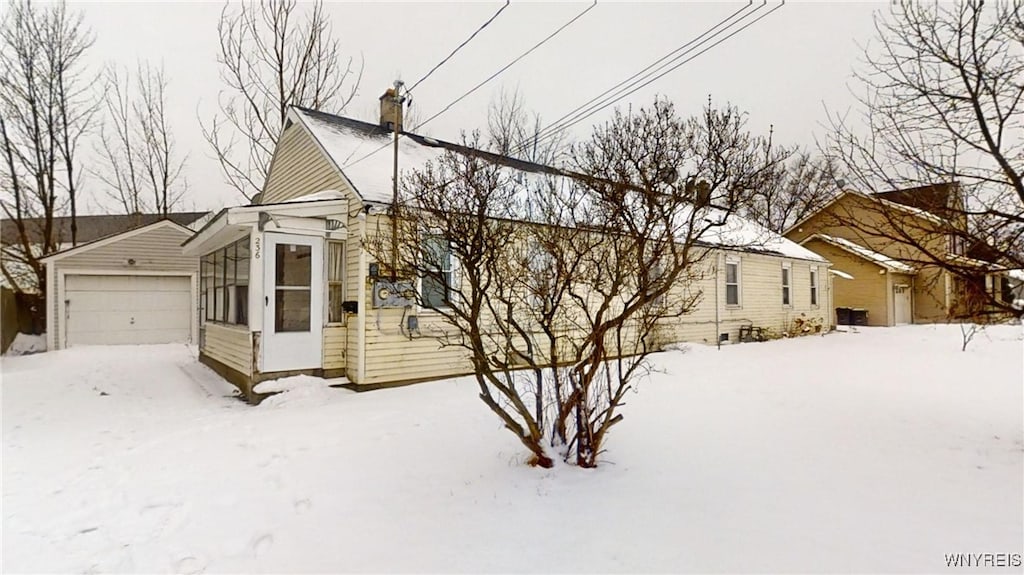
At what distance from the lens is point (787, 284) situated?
16.7m

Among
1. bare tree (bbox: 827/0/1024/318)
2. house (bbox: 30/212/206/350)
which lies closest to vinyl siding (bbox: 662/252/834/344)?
bare tree (bbox: 827/0/1024/318)

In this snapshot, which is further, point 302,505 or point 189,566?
point 302,505

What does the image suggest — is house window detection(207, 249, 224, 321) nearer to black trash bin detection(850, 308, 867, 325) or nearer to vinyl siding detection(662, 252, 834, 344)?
vinyl siding detection(662, 252, 834, 344)

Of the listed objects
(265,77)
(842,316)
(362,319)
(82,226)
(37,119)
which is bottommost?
(842,316)

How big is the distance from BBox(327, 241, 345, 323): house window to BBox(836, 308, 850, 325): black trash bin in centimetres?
2212

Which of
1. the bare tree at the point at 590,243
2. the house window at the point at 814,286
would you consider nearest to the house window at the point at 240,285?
the bare tree at the point at 590,243

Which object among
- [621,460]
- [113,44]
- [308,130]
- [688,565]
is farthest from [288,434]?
[113,44]

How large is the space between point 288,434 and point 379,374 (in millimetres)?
2366

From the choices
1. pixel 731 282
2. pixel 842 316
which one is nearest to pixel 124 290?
pixel 731 282

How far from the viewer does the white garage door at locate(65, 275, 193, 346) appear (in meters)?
12.2

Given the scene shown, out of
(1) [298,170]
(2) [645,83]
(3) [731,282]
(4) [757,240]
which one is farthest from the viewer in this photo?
(4) [757,240]

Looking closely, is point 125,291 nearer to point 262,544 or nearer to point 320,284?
point 320,284

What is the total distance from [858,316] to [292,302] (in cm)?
2315

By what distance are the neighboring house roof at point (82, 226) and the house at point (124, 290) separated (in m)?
2.00
